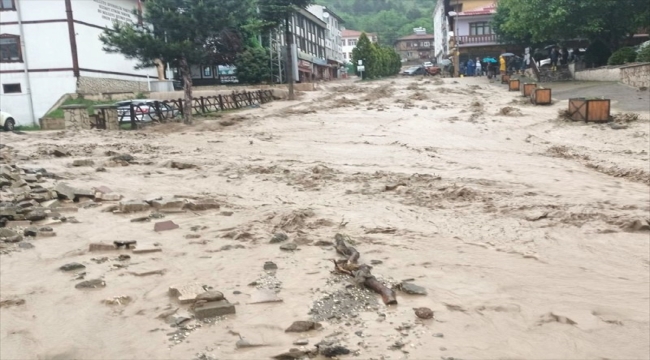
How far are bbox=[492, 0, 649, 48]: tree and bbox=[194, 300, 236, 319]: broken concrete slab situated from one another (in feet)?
95.6

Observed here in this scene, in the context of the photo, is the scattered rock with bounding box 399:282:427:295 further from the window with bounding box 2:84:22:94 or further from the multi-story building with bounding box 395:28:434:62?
the multi-story building with bounding box 395:28:434:62

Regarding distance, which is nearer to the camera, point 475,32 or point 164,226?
point 164,226

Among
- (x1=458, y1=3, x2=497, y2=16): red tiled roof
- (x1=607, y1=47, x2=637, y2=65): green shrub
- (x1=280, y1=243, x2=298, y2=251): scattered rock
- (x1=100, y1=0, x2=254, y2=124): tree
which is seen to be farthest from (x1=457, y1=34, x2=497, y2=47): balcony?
(x1=280, y1=243, x2=298, y2=251): scattered rock

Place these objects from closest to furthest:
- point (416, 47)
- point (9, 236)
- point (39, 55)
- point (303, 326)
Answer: point (303, 326) < point (9, 236) < point (39, 55) < point (416, 47)

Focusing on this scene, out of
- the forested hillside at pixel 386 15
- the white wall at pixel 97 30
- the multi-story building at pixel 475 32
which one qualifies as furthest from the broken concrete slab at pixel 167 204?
the forested hillside at pixel 386 15

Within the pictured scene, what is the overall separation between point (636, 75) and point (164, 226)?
23.1 meters

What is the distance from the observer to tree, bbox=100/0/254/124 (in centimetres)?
2219

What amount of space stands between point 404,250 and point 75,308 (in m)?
3.67

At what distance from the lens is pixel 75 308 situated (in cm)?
538

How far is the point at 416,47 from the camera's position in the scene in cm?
11250

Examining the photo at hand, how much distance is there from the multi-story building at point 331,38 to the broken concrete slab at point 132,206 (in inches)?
2562

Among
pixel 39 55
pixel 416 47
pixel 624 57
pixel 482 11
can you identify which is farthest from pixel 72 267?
pixel 416 47

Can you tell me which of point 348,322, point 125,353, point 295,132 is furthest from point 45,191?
point 295,132

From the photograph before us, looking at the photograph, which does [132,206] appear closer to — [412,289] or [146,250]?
[146,250]
